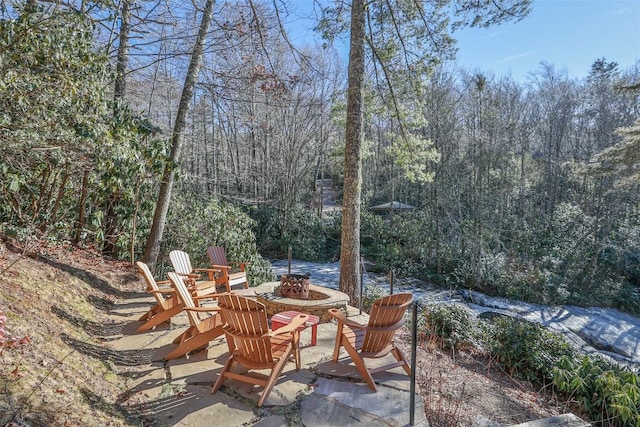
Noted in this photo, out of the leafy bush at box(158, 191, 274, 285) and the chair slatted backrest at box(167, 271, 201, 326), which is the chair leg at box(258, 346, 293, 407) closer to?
the chair slatted backrest at box(167, 271, 201, 326)

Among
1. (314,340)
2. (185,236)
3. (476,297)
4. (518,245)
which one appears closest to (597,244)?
(518,245)

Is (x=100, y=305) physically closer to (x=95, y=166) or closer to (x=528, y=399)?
(x=95, y=166)

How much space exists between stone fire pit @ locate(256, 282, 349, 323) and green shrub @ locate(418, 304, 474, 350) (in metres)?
1.48

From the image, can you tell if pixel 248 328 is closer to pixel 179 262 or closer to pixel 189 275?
pixel 189 275

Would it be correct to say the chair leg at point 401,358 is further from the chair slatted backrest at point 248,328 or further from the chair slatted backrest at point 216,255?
the chair slatted backrest at point 216,255

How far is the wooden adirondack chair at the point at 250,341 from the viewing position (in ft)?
8.09

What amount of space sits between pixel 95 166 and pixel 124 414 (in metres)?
3.35

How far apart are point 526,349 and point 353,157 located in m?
3.67

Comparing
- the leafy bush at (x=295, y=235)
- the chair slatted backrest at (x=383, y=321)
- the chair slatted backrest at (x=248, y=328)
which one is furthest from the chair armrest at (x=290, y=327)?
the leafy bush at (x=295, y=235)

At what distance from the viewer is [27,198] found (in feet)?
16.4

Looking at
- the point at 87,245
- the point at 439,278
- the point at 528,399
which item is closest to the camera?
the point at 528,399

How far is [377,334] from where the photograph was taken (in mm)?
2848

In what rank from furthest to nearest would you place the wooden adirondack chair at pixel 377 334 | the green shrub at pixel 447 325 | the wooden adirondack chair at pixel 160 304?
the green shrub at pixel 447 325, the wooden adirondack chair at pixel 160 304, the wooden adirondack chair at pixel 377 334

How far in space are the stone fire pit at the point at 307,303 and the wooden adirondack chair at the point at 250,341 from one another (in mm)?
1351
